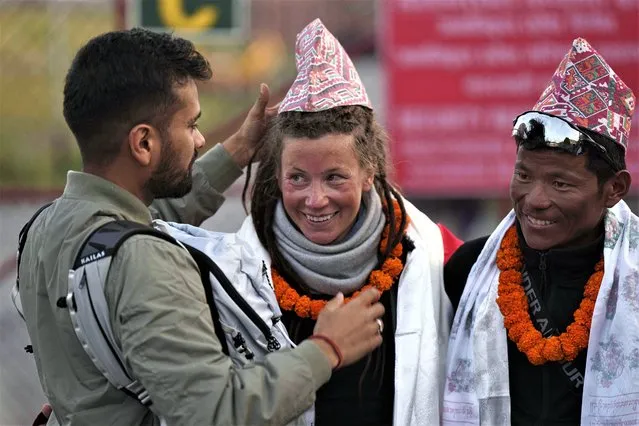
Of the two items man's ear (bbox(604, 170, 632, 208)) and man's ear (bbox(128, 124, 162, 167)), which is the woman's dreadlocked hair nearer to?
man's ear (bbox(604, 170, 632, 208))

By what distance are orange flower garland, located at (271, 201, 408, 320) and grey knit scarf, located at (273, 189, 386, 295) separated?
3cm

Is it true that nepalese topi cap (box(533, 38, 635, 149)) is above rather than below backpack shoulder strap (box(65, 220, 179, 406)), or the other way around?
above

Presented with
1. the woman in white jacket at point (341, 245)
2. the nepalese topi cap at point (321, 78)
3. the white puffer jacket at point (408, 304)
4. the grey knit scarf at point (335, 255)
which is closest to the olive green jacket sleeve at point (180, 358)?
the white puffer jacket at point (408, 304)

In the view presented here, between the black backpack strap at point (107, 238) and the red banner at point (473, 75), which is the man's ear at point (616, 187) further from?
the red banner at point (473, 75)

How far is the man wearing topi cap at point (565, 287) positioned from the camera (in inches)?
106

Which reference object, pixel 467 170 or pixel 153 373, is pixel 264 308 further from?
pixel 467 170

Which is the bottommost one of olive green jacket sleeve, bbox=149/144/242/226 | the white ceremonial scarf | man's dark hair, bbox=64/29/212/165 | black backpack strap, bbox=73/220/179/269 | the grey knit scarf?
the white ceremonial scarf

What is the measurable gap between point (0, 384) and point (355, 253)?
3.91 m

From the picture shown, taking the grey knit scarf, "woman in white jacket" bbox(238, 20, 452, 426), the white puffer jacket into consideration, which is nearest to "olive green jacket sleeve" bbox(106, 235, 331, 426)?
the white puffer jacket

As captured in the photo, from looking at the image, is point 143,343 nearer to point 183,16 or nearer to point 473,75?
point 183,16

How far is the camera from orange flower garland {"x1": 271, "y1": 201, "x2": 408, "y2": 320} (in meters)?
2.91

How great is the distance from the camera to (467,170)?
6.19m

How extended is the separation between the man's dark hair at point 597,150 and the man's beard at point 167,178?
976 millimetres

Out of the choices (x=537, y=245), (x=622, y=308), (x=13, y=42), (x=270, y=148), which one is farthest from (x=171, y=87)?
(x=13, y=42)
